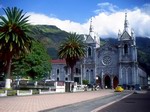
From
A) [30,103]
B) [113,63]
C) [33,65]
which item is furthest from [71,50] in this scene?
[113,63]

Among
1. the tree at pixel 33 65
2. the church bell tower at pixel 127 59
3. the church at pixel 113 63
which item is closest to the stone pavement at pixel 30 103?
the tree at pixel 33 65

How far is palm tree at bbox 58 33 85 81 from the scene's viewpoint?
70.1 metres

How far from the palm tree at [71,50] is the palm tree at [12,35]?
19.1m

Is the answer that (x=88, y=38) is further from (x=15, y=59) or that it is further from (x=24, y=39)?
(x=24, y=39)

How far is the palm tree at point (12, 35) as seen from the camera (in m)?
49.4

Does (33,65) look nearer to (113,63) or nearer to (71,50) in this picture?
(71,50)

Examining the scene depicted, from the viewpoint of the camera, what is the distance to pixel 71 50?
70.4 meters

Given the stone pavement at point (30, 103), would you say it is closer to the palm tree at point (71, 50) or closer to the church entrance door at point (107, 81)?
the palm tree at point (71, 50)

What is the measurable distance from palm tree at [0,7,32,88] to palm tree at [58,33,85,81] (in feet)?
62.6

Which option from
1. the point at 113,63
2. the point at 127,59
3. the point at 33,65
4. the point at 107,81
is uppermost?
the point at 127,59

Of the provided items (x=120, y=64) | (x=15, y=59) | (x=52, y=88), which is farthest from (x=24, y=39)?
(x=120, y=64)

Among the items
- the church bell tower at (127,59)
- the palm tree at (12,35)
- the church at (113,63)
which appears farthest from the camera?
the church at (113,63)

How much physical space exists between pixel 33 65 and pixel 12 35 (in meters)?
23.5

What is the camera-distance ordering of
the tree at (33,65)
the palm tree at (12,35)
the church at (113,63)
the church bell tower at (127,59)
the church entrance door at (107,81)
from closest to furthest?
the palm tree at (12,35), the tree at (33,65), the church bell tower at (127,59), the church at (113,63), the church entrance door at (107,81)
